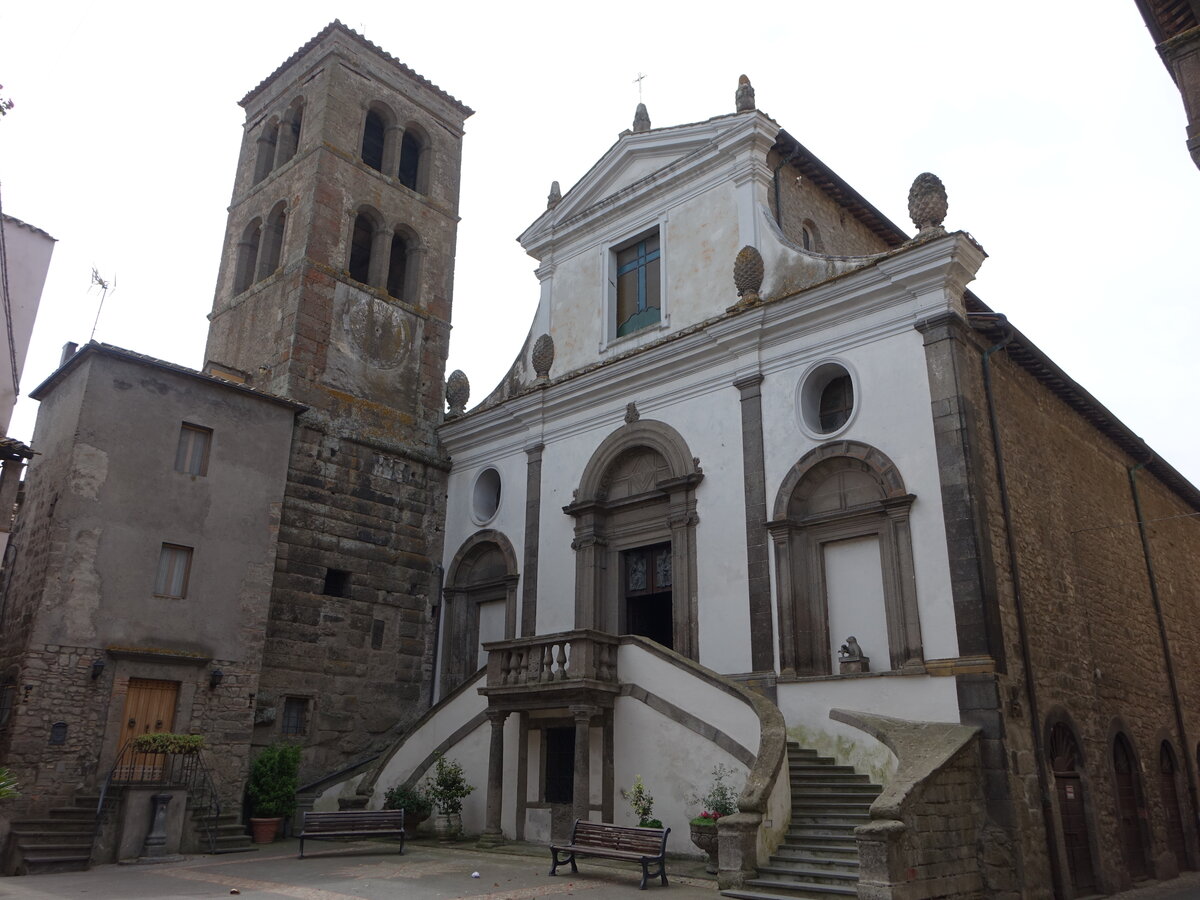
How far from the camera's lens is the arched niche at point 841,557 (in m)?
12.8

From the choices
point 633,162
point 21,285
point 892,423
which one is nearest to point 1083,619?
point 892,423

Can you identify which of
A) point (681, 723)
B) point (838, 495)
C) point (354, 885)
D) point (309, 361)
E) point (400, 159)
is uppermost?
point (400, 159)

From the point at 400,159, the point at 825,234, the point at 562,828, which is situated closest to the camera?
the point at 562,828

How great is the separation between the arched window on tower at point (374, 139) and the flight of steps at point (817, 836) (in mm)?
16184

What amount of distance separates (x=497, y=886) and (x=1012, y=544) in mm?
7832

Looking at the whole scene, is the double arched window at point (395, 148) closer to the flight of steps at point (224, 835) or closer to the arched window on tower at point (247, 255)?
the arched window on tower at point (247, 255)

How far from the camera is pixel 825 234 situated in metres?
18.2

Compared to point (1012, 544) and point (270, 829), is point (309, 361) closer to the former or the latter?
point (270, 829)

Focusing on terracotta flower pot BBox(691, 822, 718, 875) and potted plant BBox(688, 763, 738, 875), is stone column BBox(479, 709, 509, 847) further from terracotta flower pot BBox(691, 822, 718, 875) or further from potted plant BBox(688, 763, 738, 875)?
terracotta flower pot BBox(691, 822, 718, 875)

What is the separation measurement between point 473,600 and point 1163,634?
42.9 ft

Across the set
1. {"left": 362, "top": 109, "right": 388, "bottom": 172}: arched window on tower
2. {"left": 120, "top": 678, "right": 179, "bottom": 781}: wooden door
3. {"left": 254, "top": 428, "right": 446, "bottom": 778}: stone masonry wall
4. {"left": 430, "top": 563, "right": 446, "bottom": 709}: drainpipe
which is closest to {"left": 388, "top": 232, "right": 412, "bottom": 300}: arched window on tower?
{"left": 362, "top": 109, "right": 388, "bottom": 172}: arched window on tower

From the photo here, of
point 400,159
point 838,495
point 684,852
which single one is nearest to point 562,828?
point 684,852

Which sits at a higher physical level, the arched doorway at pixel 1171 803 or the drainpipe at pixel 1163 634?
the drainpipe at pixel 1163 634

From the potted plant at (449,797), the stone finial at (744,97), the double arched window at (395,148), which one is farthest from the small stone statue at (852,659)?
the double arched window at (395,148)
